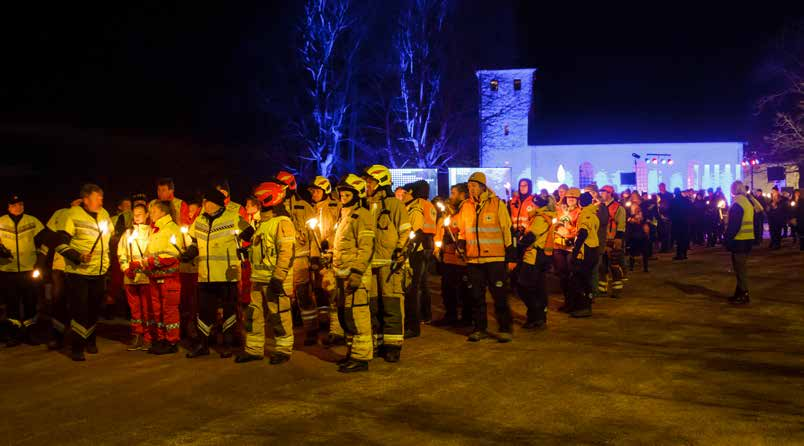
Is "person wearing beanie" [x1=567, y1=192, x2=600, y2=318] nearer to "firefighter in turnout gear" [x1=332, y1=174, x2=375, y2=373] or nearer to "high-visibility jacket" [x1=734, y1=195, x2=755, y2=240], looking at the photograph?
"high-visibility jacket" [x1=734, y1=195, x2=755, y2=240]

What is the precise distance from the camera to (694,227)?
26391 millimetres

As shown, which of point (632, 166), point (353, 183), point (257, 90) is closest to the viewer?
point (353, 183)

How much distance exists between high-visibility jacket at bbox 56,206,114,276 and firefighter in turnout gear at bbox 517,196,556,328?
5.73 metres

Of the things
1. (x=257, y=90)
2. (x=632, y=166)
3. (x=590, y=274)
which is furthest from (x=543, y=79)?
(x=590, y=274)

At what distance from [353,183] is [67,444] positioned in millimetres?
4055

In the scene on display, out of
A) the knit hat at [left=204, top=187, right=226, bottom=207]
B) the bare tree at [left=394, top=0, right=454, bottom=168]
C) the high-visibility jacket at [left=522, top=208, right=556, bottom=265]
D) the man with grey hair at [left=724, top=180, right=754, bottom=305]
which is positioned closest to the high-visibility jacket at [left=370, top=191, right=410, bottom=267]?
the knit hat at [left=204, top=187, right=226, bottom=207]

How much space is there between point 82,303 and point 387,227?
13.5ft

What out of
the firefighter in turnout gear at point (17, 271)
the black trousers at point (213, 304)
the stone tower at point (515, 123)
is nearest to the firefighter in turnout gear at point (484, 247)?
the black trousers at point (213, 304)

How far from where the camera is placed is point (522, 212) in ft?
36.8

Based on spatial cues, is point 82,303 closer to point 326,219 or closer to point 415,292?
point 326,219

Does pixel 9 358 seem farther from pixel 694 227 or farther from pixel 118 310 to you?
pixel 694 227

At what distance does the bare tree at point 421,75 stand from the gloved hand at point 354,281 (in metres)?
26.1

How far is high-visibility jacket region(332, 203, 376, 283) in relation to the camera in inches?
314

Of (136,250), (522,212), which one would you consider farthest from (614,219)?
(136,250)
